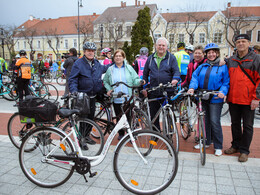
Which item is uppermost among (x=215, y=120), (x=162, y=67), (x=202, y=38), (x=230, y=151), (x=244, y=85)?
(x=202, y=38)

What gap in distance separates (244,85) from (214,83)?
18.8 inches

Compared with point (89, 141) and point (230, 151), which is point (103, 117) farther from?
point (230, 151)

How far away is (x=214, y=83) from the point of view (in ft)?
13.4

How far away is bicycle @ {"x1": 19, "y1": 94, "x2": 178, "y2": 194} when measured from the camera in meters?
2.96

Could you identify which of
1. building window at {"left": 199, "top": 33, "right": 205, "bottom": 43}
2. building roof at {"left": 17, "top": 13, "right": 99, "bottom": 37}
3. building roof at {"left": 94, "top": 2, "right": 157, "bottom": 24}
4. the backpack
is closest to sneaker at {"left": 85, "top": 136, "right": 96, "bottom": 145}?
the backpack

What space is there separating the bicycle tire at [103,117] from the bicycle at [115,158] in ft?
4.80

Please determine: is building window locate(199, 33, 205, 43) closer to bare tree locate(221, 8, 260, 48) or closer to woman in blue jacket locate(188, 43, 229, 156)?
bare tree locate(221, 8, 260, 48)

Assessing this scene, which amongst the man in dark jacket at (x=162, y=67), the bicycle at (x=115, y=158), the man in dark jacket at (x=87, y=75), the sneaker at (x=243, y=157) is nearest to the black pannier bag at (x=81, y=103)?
the bicycle at (x=115, y=158)

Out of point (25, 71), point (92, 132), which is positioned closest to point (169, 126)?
point (92, 132)

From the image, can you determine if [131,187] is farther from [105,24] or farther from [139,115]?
[105,24]

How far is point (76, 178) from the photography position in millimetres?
3447

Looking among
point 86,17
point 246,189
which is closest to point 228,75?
point 246,189

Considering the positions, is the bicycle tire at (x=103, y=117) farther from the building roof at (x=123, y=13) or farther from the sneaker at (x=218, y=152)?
the building roof at (x=123, y=13)

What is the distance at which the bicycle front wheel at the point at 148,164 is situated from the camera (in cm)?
293
